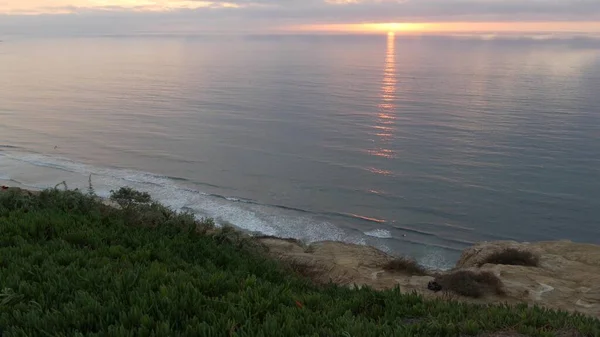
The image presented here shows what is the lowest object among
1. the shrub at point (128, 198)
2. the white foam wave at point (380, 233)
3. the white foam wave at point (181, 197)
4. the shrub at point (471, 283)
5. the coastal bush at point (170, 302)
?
the white foam wave at point (380, 233)

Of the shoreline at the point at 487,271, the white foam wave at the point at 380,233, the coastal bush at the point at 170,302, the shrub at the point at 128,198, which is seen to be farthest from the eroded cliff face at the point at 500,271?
the coastal bush at the point at 170,302

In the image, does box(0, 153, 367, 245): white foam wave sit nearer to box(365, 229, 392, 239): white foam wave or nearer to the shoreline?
box(365, 229, 392, 239): white foam wave

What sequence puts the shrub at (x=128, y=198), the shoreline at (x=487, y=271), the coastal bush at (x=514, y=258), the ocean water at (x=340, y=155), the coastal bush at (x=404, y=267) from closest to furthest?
1. the shoreline at (x=487, y=271)
2. the shrub at (x=128, y=198)
3. the coastal bush at (x=404, y=267)
4. the coastal bush at (x=514, y=258)
5. the ocean water at (x=340, y=155)

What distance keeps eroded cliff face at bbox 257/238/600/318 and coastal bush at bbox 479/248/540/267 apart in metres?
0.16

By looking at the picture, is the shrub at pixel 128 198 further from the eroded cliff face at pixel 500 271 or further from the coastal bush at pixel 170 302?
the eroded cliff face at pixel 500 271

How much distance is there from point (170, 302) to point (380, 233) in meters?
15.0

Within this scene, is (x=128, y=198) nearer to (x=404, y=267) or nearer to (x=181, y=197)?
(x=404, y=267)

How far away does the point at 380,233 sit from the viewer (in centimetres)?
1927

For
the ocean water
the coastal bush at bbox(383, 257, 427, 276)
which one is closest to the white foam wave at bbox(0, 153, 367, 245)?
the ocean water

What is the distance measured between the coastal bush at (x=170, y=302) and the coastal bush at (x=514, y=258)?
8340mm

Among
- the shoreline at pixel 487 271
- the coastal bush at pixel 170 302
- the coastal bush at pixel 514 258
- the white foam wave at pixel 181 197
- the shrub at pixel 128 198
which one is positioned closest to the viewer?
the coastal bush at pixel 170 302

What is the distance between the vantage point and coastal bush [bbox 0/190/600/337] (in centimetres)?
466

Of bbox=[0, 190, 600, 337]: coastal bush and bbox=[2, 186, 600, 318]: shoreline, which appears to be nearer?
bbox=[0, 190, 600, 337]: coastal bush

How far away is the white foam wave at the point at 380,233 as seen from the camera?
62.3ft
